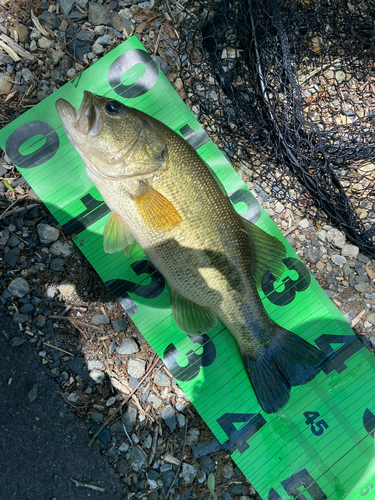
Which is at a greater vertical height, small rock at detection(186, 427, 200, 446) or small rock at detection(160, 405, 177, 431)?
small rock at detection(160, 405, 177, 431)

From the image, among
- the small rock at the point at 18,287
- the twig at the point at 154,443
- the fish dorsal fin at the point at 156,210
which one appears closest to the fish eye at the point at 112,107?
the fish dorsal fin at the point at 156,210

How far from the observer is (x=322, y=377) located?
9.09ft

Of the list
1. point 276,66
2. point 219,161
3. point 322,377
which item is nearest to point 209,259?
point 219,161

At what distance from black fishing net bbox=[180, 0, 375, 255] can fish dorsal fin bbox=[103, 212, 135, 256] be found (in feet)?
3.34

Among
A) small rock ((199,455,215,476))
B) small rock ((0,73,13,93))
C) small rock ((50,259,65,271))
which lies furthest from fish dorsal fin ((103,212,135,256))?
small rock ((199,455,215,476))

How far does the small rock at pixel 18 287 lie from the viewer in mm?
2629

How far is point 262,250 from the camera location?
102 inches

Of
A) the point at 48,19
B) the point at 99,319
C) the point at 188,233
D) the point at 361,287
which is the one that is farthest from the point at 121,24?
the point at 361,287

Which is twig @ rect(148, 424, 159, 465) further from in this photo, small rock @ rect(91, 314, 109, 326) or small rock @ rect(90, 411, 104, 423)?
small rock @ rect(91, 314, 109, 326)

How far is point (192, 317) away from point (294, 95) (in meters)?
1.71

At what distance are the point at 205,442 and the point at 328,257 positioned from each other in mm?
1627

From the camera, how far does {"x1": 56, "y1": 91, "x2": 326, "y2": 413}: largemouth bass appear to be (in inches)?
90.2

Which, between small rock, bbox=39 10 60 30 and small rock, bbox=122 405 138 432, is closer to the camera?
small rock, bbox=122 405 138 432

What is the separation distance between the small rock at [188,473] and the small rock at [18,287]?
163cm
